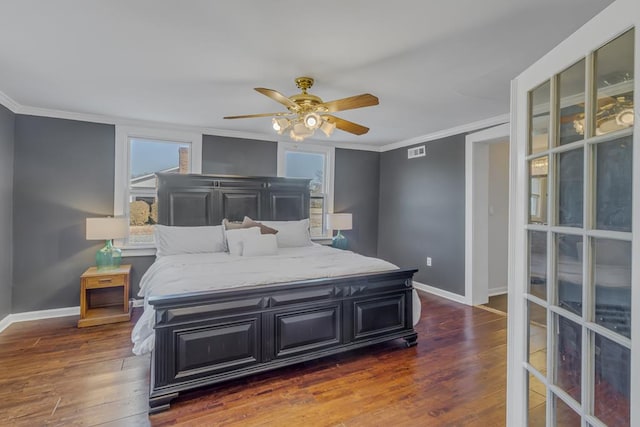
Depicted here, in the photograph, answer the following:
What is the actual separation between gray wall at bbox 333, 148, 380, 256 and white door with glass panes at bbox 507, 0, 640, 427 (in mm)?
3843

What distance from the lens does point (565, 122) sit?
122 centimetres

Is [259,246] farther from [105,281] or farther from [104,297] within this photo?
[104,297]

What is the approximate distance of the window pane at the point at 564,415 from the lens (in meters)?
1.15

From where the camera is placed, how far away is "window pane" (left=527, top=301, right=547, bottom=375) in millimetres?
1318

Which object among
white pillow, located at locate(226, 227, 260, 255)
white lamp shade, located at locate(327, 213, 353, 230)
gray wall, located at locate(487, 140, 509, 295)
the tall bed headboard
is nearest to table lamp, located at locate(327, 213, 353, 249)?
white lamp shade, located at locate(327, 213, 353, 230)

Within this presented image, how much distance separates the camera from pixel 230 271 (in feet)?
8.30

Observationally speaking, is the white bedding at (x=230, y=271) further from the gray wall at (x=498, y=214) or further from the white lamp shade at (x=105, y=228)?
the gray wall at (x=498, y=214)

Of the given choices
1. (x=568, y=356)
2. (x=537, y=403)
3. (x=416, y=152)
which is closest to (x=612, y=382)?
(x=568, y=356)

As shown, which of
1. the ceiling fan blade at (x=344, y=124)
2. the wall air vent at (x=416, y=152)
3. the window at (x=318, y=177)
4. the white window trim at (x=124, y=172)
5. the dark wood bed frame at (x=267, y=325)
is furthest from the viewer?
the window at (x=318, y=177)

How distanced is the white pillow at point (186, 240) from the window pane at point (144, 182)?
47 centimetres

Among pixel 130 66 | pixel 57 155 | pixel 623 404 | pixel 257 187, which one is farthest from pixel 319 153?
pixel 623 404

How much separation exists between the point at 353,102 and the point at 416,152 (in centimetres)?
287

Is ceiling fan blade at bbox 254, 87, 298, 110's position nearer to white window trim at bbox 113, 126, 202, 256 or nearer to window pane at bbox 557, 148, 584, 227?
window pane at bbox 557, 148, 584, 227

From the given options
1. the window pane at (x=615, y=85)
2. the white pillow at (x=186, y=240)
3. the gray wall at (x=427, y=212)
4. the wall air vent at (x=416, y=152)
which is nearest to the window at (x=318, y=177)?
the gray wall at (x=427, y=212)
